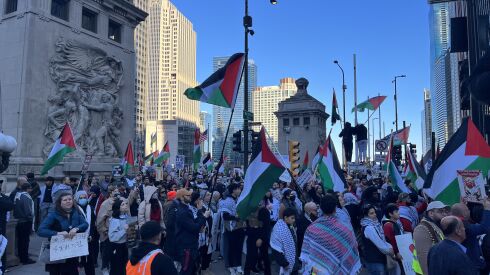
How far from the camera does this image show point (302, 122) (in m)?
48.6

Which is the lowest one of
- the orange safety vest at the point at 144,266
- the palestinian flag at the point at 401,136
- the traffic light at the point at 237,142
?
the orange safety vest at the point at 144,266

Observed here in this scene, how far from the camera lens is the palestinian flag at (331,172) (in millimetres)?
9727

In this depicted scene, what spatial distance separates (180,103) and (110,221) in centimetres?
13745

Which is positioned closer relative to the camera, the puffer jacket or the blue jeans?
the blue jeans

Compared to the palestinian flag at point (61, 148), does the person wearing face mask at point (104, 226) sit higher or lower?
lower

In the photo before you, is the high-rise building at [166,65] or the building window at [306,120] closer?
the building window at [306,120]

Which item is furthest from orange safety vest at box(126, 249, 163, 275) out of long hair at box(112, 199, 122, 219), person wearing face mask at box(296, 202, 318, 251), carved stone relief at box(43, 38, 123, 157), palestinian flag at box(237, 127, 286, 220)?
carved stone relief at box(43, 38, 123, 157)

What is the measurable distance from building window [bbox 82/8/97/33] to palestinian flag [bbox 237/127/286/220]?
64.7ft

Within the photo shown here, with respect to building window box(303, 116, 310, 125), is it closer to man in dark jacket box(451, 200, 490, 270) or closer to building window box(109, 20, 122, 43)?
building window box(109, 20, 122, 43)

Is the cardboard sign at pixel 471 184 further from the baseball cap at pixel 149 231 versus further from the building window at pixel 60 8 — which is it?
the building window at pixel 60 8

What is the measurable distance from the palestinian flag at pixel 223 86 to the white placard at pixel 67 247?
226 inches

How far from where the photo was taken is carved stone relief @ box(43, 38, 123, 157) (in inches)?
801

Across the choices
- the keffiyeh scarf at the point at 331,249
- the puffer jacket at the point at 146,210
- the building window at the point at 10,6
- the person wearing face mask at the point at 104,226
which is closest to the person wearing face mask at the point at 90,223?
the person wearing face mask at the point at 104,226

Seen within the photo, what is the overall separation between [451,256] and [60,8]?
23.1m
